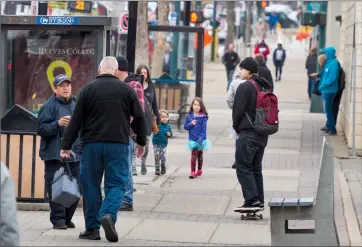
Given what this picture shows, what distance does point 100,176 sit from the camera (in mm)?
10344

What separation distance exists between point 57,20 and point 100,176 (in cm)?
474

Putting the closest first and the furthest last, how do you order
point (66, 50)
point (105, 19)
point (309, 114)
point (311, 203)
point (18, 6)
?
point (311, 203)
point (105, 19)
point (66, 50)
point (309, 114)
point (18, 6)

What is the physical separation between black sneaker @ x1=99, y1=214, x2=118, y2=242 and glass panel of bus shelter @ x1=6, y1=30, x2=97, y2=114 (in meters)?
5.84

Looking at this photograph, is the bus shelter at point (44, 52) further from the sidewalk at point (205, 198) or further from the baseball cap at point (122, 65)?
the sidewalk at point (205, 198)

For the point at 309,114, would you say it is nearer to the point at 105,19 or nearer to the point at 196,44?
the point at 196,44

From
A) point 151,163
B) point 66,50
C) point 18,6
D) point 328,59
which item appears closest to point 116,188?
point 66,50

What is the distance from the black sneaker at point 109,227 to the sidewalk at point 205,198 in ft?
0.30

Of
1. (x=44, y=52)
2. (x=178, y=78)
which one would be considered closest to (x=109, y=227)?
(x=44, y=52)

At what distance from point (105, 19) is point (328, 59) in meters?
9.09

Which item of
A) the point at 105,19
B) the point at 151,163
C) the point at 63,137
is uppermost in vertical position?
the point at 105,19

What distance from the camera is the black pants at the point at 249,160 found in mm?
11781

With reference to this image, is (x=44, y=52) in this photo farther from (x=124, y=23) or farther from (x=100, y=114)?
(x=100, y=114)

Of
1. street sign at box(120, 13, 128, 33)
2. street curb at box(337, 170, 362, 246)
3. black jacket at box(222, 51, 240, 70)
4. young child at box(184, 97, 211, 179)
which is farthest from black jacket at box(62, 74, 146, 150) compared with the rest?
black jacket at box(222, 51, 240, 70)

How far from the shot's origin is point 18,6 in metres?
30.9
